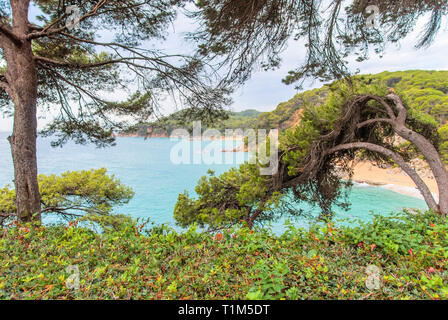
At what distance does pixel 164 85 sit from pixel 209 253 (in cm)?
393

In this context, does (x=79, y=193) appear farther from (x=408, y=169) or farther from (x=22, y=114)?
(x=408, y=169)

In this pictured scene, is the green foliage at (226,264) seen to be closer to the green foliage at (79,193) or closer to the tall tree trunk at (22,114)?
the tall tree trunk at (22,114)

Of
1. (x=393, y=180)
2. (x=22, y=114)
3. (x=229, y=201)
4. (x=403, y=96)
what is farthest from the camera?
(x=393, y=180)

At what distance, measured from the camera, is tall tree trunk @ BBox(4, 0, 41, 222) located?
4.00 m

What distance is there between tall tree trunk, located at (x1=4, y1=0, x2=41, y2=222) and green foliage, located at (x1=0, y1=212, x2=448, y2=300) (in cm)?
144

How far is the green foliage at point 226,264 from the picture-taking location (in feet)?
5.12

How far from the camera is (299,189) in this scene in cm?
654

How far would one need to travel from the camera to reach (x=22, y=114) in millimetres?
4000

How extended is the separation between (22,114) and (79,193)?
12.3ft

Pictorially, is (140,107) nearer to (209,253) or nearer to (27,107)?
(27,107)

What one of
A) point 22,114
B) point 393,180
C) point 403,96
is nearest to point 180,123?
point 22,114

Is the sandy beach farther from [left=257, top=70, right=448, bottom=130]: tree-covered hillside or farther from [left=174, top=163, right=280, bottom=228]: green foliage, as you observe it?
[left=174, top=163, right=280, bottom=228]: green foliage

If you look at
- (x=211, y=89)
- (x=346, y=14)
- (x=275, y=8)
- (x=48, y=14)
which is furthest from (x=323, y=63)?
(x=48, y=14)

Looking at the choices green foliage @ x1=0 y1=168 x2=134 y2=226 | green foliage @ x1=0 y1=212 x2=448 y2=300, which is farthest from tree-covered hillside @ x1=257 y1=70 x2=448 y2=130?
green foliage @ x1=0 y1=168 x2=134 y2=226
